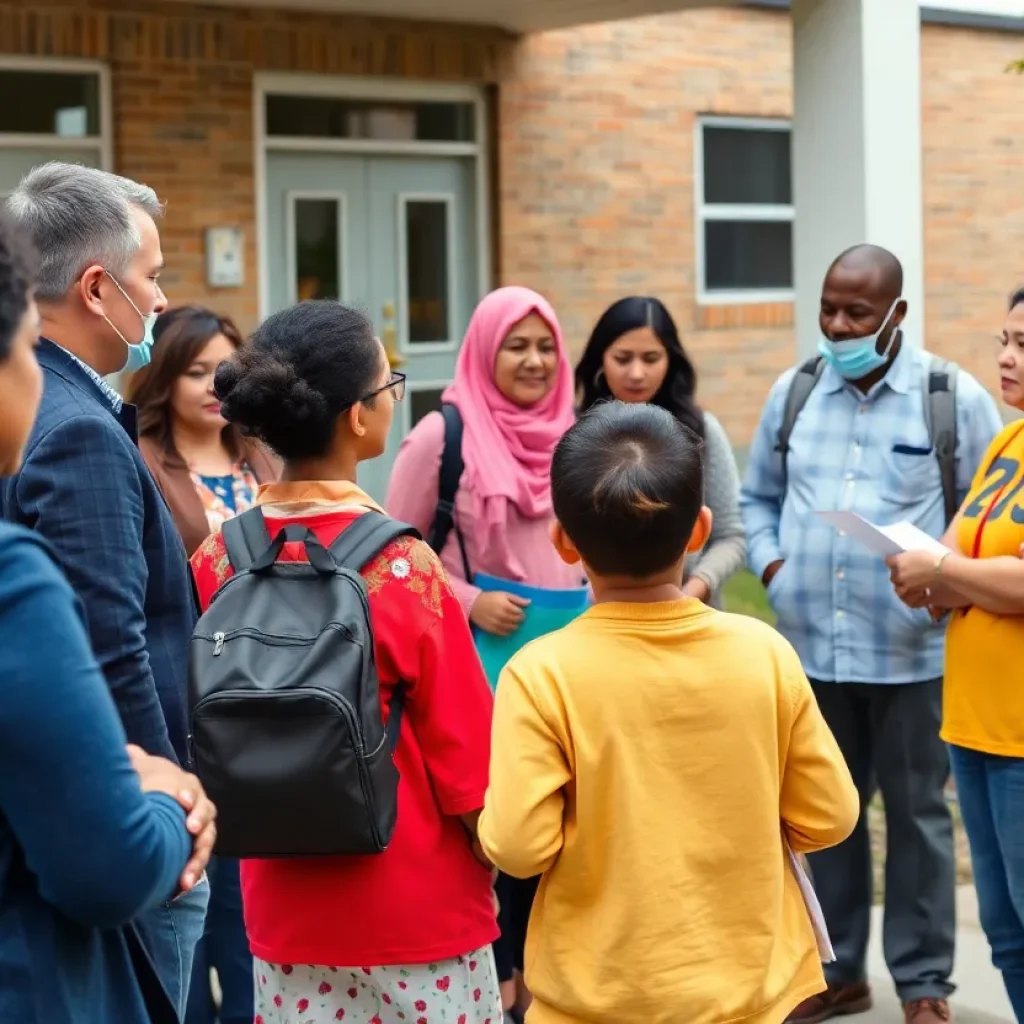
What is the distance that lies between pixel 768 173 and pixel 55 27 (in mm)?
6089

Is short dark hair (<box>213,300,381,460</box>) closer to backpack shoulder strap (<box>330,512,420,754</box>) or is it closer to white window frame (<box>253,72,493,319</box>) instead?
backpack shoulder strap (<box>330,512,420,754</box>)

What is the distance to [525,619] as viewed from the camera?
4379 millimetres

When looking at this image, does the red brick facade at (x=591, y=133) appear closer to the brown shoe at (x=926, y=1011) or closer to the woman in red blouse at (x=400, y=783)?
the brown shoe at (x=926, y=1011)

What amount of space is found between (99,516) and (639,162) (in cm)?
968

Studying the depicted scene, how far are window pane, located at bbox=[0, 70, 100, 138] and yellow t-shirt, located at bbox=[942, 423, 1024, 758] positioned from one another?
662cm

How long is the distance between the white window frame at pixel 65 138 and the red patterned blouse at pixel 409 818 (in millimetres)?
6654

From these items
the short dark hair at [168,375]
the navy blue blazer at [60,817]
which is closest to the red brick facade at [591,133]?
the short dark hair at [168,375]

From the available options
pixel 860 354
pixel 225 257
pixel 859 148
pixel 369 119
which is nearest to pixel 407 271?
pixel 369 119

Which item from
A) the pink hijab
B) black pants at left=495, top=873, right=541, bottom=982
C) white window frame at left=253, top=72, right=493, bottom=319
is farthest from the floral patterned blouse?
white window frame at left=253, top=72, right=493, bottom=319

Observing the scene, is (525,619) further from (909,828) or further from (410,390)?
(410,390)

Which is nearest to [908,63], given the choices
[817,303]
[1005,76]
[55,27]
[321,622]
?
[817,303]

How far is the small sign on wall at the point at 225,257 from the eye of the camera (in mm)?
9484

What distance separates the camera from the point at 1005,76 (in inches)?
578

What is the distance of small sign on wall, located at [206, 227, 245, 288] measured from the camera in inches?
373
